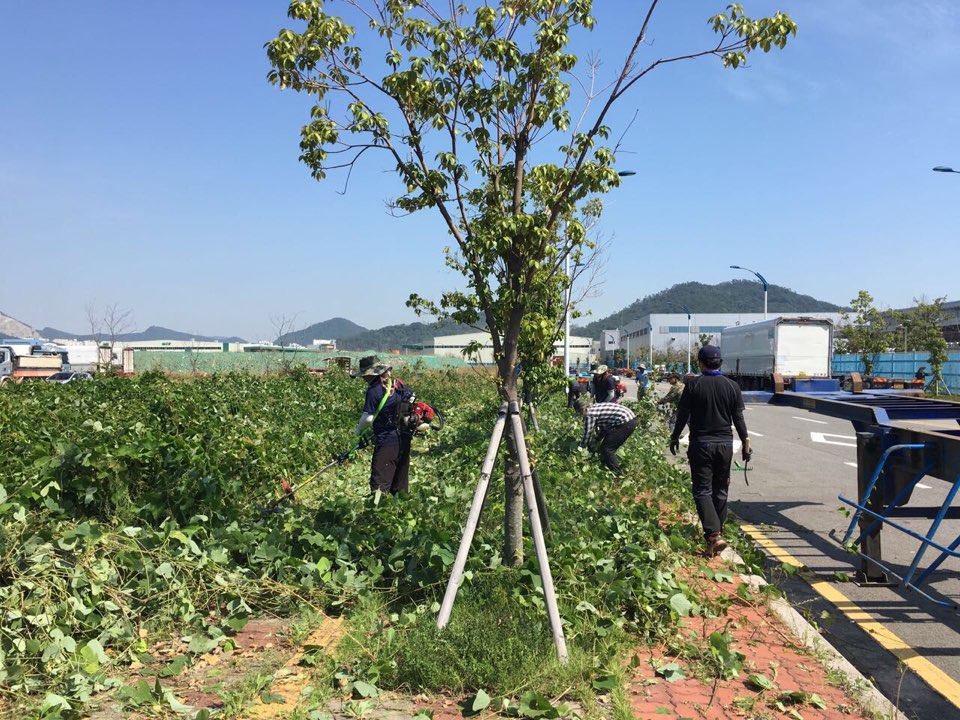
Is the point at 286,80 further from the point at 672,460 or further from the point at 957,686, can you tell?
the point at 672,460

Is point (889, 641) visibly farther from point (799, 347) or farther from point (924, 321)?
point (924, 321)

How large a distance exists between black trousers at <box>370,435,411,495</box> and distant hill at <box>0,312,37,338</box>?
446ft

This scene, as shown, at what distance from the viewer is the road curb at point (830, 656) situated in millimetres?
3705

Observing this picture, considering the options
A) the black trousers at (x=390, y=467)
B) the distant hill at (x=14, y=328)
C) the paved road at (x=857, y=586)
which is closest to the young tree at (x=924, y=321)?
the paved road at (x=857, y=586)

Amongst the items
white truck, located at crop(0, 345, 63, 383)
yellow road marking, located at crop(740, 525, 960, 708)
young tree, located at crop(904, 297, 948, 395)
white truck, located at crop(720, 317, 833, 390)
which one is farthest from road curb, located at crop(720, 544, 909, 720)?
young tree, located at crop(904, 297, 948, 395)

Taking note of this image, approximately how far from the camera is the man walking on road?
611cm

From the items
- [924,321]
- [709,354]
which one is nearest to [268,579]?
[709,354]

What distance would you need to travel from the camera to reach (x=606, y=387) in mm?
11477

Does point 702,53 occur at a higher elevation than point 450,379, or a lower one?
higher

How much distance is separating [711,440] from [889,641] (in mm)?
1980

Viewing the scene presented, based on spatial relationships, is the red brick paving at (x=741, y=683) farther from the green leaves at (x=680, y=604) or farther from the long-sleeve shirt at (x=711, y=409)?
the long-sleeve shirt at (x=711, y=409)

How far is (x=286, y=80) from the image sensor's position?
4.78 meters

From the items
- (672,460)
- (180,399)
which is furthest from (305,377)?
Answer: (672,460)

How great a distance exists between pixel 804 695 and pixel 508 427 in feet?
6.79
